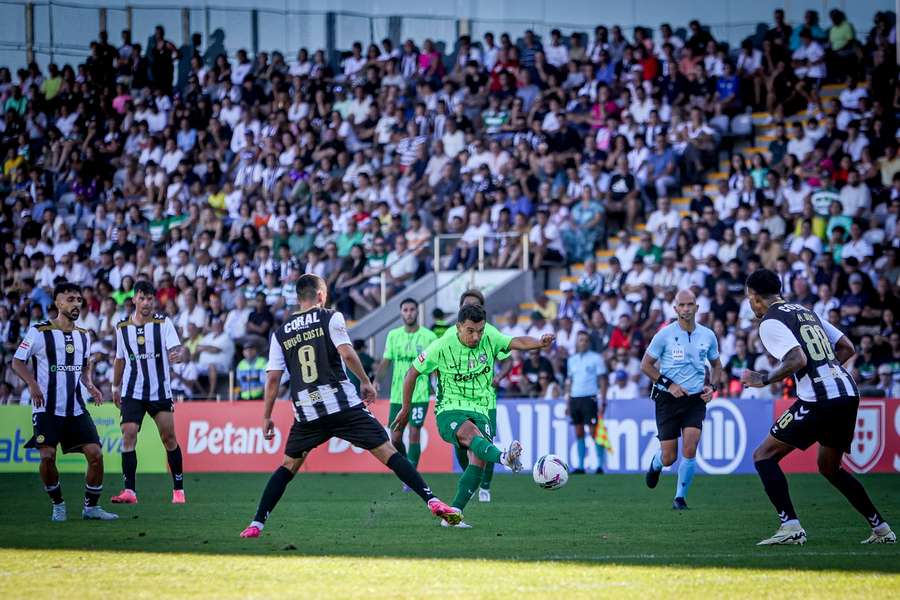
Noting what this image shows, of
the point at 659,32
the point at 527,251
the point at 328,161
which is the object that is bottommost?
the point at 527,251

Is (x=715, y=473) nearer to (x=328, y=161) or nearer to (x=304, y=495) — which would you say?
(x=304, y=495)

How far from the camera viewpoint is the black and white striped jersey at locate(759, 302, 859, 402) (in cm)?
969

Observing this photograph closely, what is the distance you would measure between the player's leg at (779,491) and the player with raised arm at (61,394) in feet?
20.8

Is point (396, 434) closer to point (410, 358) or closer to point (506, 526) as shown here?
point (410, 358)

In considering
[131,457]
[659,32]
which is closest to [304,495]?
[131,457]

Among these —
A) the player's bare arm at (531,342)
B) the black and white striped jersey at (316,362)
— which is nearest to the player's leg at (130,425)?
the black and white striped jersey at (316,362)

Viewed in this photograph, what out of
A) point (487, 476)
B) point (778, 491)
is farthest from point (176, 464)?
point (778, 491)

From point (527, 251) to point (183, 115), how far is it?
439 inches

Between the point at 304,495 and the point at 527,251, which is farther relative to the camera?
the point at 527,251

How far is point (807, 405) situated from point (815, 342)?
47 centimetres

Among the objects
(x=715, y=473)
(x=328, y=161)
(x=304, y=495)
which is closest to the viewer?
(x=304, y=495)

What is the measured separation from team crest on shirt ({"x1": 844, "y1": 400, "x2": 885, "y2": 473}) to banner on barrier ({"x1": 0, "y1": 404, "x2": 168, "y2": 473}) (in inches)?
452

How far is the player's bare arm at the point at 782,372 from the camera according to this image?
9.38 m

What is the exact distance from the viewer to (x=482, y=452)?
36.9 ft
